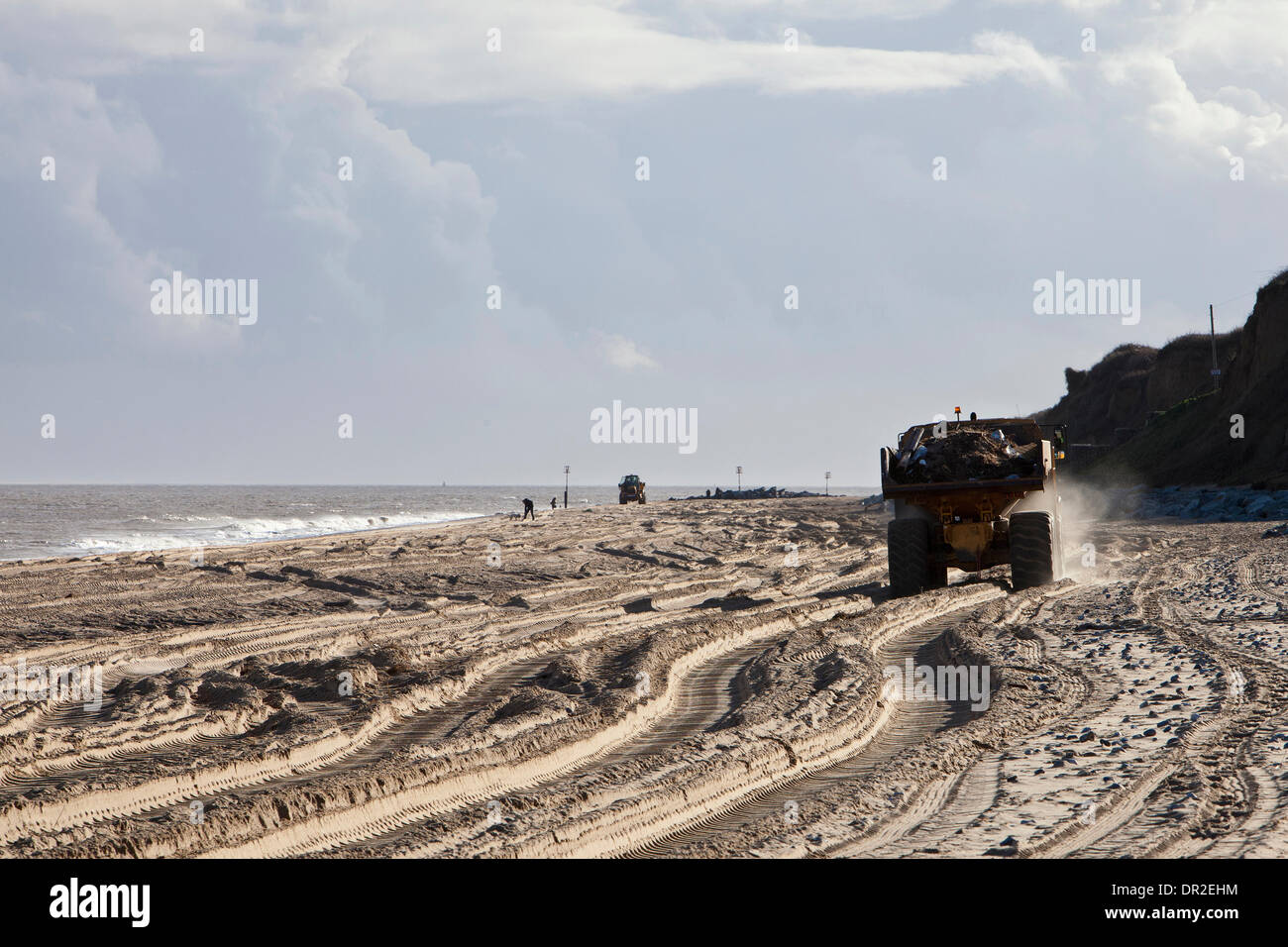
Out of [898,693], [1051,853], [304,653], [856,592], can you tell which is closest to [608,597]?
[856,592]

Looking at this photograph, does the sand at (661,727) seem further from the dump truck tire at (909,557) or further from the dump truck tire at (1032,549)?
the dump truck tire at (909,557)

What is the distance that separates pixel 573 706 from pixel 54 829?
3.58 m

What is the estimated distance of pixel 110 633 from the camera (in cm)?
1350

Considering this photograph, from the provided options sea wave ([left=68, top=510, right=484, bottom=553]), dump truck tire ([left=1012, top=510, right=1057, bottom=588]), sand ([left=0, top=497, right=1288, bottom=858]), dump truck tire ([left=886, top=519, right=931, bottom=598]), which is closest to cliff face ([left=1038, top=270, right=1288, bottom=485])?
dump truck tire ([left=1012, top=510, right=1057, bottom=588])

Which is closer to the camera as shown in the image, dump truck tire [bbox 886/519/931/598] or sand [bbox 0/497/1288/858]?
sand [bbox 0/497/1288/858]

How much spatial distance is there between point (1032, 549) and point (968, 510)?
1031 millimetres

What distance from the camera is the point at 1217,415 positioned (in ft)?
133

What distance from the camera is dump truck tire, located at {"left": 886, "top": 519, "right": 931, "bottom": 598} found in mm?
14445

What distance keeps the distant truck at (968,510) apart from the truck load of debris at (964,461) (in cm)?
1

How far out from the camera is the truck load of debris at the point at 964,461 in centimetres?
1479

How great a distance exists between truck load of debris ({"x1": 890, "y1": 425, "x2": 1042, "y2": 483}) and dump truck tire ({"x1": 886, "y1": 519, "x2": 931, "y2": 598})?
2.47 ft

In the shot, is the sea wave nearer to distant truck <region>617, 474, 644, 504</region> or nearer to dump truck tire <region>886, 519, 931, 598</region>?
distant truck <region>617, 474, 644, 504</region>
